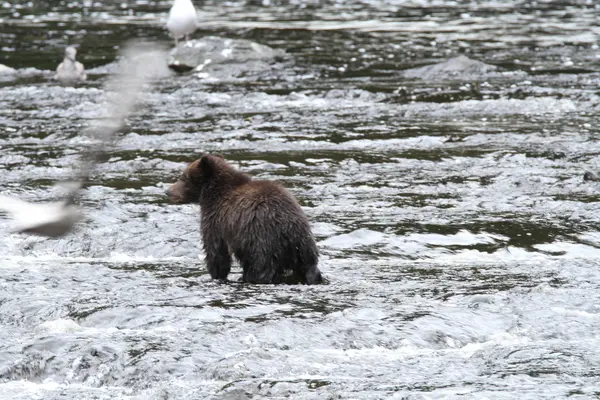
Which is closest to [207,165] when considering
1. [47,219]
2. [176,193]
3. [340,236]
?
[176,193]

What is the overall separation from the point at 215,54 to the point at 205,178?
37.7 feet

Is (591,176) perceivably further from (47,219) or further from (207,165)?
(47,219)

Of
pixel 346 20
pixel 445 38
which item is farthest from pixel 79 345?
pixel 346 20

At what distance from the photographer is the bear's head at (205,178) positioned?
294 inches

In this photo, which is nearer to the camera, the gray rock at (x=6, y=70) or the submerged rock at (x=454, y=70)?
the submerged rock at (x=454, y=70)

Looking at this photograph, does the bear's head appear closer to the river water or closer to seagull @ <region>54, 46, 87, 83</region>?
the river water

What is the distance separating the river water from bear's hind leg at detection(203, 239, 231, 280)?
0.64ft

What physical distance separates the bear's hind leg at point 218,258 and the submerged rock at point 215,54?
37.7 feet

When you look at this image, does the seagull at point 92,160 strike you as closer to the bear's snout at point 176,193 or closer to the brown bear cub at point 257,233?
the bear's snout at point 176,193

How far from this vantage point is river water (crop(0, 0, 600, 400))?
17.5ft

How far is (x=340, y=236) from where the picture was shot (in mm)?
8430

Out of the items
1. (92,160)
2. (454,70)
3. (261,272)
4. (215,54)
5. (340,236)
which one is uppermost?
(92,160)

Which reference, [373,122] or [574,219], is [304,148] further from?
[574,219]

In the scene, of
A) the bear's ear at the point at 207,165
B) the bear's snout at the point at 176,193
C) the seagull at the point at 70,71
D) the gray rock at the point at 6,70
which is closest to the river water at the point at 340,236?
the gray rock at the point at 6,70
